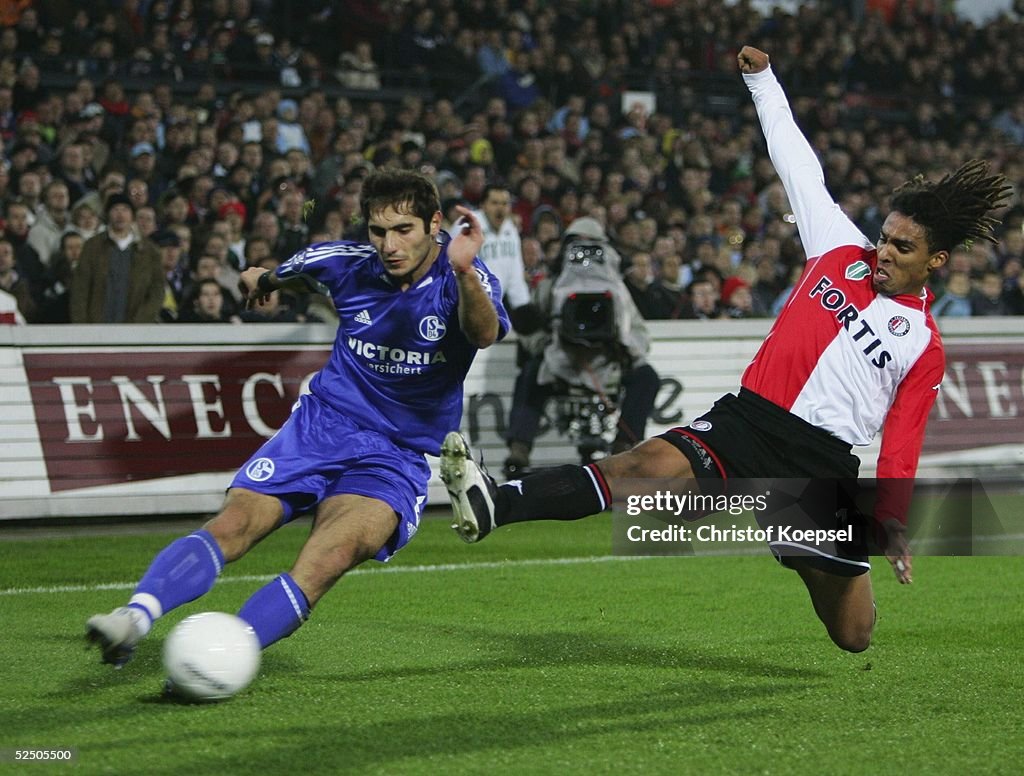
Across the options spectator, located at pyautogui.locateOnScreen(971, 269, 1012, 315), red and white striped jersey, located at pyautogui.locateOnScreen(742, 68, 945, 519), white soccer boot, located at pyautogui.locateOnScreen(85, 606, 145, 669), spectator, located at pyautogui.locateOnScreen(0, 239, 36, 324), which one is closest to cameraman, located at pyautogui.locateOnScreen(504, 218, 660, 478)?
spectator, located at pyautogui.locateOnScreen(0, 239, 36, 324)

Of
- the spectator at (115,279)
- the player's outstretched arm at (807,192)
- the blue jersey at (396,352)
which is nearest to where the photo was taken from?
the blue jersey at (396,352)

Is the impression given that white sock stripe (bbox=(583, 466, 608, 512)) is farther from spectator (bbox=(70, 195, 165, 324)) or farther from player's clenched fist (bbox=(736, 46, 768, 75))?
spectator (bbox=(70, 195, 165, 324))

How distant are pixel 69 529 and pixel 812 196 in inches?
264

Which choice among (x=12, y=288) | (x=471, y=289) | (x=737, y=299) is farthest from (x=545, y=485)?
(x=737, y=299)

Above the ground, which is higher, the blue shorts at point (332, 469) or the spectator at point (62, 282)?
the spectator at point (62, 282)

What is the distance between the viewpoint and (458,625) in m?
7.21

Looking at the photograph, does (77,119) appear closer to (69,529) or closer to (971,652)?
(69,529)

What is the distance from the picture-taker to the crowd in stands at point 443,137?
1282cm

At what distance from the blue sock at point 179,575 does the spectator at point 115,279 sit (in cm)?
697

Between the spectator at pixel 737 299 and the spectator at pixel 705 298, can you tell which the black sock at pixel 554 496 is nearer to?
the spectator at pixel 705 298

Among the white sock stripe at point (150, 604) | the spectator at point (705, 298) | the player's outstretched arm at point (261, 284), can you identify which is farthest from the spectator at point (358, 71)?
the white sock stripe at point (150, 604)

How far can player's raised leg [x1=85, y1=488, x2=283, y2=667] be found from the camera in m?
4.70

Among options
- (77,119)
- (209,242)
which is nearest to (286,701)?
(209,242)

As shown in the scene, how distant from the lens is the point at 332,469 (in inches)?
224
